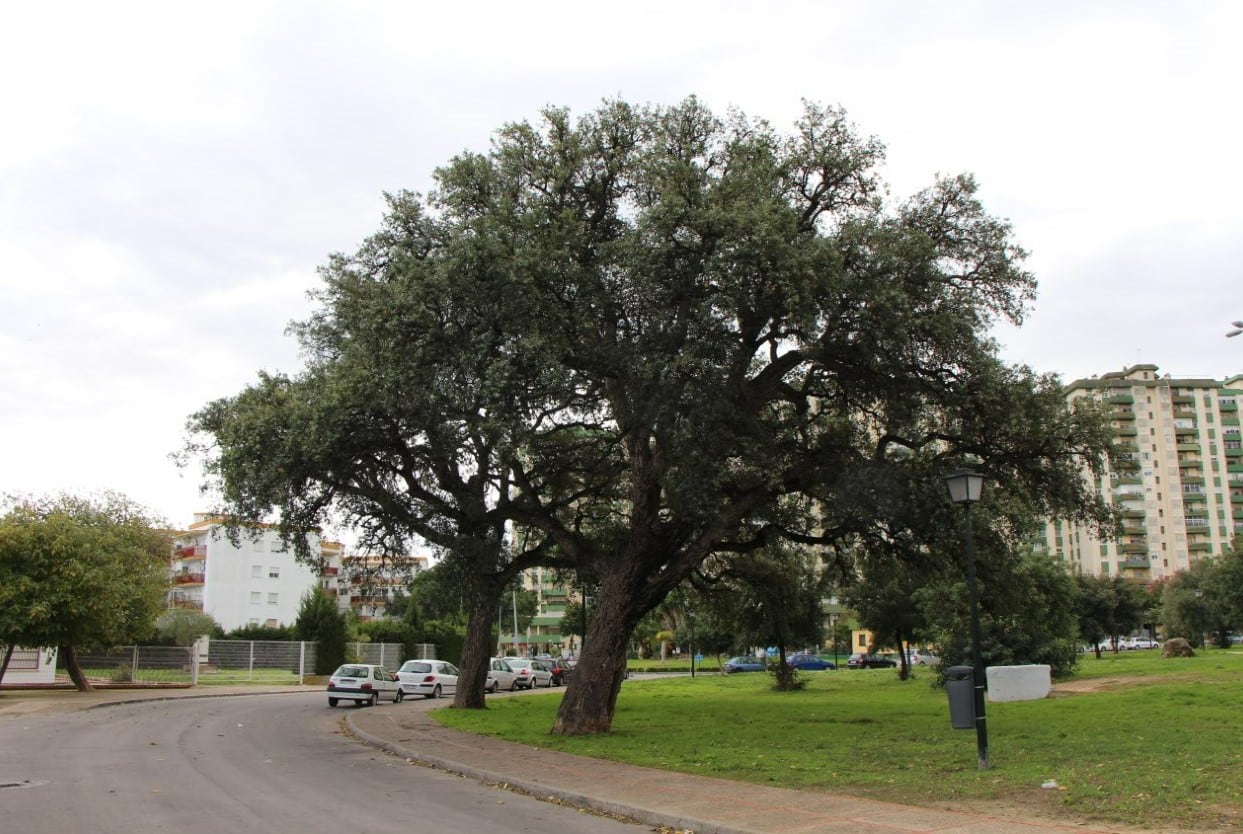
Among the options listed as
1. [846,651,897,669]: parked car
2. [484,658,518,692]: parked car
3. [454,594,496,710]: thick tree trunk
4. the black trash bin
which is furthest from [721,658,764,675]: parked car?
the black trash bin

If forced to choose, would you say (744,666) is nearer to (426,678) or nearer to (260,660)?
(260,660)

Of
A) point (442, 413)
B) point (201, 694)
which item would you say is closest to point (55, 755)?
point (442, 413)

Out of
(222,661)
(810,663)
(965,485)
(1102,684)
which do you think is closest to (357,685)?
(222,661)

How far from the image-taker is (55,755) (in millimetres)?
15320

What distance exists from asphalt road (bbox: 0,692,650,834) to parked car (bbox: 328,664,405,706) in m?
9.61

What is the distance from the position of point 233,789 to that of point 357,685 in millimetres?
19654

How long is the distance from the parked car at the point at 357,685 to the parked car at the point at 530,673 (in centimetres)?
1316

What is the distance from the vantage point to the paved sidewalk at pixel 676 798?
8.74 m

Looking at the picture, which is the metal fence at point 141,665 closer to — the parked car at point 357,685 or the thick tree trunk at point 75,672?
the thick tree trunk at point 75,672

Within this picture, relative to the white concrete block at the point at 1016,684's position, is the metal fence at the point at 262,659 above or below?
below

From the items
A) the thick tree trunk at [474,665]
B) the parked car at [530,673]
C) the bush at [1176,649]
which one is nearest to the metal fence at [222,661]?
the parked car at [530,673]

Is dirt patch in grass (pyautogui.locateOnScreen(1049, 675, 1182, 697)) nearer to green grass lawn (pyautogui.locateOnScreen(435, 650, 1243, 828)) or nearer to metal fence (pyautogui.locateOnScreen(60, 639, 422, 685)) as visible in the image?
green grass lawn (pyautogui.locateOnScreen(435, 650, 1243, 828))

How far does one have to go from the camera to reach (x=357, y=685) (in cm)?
3055

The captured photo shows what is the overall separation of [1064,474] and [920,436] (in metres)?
2.66
